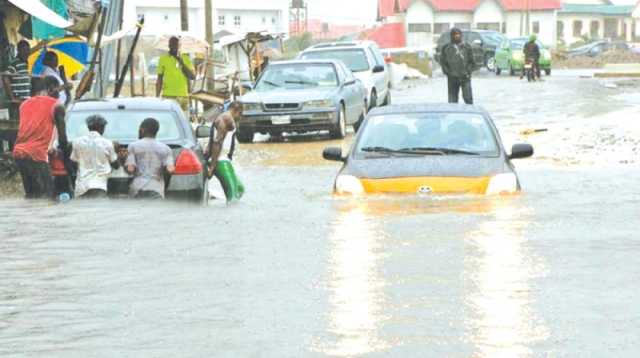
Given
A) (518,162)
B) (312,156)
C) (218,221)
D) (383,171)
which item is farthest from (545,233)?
(312,156)

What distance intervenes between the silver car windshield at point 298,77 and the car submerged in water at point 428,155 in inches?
482

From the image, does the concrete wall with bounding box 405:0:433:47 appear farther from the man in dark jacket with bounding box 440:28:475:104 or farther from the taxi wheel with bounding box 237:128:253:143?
the taxi wheel with bounding box 237:128:253:143

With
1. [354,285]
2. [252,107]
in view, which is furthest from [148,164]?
[252,107]

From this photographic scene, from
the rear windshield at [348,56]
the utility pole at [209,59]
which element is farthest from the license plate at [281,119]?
the utility pole at [209,59]

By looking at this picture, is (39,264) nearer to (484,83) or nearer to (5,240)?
(5,240)

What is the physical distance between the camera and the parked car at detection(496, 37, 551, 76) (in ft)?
191

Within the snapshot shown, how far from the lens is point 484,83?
50156 millimetres

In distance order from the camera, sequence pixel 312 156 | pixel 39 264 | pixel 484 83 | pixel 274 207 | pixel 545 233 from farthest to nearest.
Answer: pixel 484 83, pixel 312 156, pixel 274 207, pixel 545 233, pixel 39 264

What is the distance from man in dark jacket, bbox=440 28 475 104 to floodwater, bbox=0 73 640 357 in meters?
9.55

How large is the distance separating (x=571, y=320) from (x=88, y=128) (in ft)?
23.4

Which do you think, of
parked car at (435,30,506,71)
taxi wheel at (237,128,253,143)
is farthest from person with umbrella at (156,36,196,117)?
parked car at (435,30,506,71)

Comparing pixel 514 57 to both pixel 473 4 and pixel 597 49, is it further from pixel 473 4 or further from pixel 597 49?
pixel 473 4

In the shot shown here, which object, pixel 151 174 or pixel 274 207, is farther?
pixel 274 207

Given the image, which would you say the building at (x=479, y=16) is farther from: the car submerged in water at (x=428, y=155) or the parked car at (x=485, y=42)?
the car submerged in water at (x=428, y=155)
